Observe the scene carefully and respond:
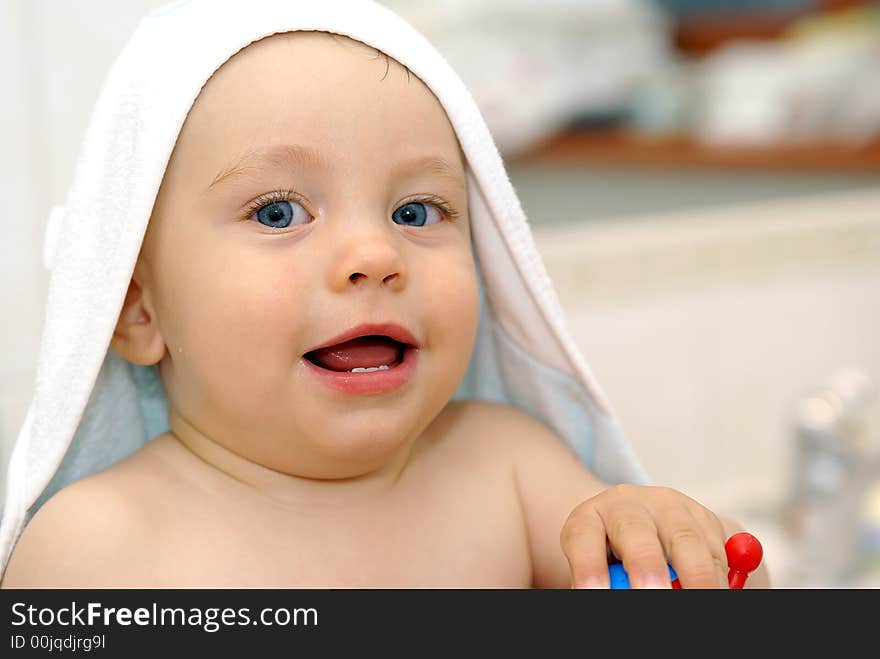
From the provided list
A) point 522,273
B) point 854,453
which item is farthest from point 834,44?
point 522,273

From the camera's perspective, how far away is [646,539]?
549mm

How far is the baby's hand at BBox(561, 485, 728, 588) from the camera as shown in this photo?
0.53 metres

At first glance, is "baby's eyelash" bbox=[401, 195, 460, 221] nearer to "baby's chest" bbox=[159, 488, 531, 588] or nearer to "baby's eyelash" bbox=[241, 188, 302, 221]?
"baby's eyelash" bbox=[241, 188, 302, 221]

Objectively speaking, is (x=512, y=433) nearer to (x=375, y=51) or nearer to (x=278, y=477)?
(x=278, y=477)

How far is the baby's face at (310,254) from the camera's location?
2.02 feet

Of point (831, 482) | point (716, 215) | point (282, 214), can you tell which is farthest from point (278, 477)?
point (716, 215)

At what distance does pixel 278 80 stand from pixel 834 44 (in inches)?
50.4

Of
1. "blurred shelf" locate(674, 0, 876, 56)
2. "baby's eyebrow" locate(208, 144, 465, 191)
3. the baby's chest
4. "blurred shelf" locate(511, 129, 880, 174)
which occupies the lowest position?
the baby's chest

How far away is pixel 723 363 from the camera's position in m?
1.65

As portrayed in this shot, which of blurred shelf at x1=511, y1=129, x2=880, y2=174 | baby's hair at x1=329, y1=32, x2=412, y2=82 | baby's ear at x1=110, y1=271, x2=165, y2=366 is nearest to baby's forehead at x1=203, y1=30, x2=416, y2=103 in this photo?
baby's hair at x1=329, y1=32, x2=412, y2=82

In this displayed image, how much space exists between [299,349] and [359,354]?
0.04 m
